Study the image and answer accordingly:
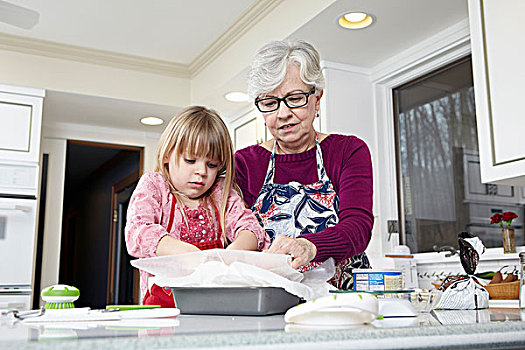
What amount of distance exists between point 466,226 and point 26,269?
2705 millimetres

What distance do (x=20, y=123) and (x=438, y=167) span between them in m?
2.62

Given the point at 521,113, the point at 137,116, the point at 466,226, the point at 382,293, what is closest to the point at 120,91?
the point at 137,116

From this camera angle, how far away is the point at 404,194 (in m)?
3.17

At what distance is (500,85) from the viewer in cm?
202

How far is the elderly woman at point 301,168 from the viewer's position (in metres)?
1.29

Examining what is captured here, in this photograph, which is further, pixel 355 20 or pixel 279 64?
pixel 355 20

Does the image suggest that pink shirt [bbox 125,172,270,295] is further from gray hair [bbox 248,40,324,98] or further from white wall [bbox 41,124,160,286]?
white wall [bbox 41,124,160,286]

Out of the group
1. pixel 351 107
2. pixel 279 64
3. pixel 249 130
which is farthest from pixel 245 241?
pixel 249 130

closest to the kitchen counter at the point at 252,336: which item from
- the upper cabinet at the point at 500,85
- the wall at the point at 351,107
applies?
the upper cabinet at the point at 500,85

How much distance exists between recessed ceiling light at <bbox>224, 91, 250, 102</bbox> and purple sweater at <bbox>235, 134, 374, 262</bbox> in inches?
91.8

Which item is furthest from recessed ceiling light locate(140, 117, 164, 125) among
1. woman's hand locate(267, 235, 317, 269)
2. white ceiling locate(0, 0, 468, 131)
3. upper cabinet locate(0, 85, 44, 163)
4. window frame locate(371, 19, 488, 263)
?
woman's hand locate(267, 235, 317, 269)

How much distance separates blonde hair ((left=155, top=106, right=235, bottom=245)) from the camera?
123 cm

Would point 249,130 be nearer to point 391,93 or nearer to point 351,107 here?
point 351,107

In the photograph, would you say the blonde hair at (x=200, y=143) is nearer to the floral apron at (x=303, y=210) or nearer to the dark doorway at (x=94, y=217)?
the floral apron at (x=303, y=210)
